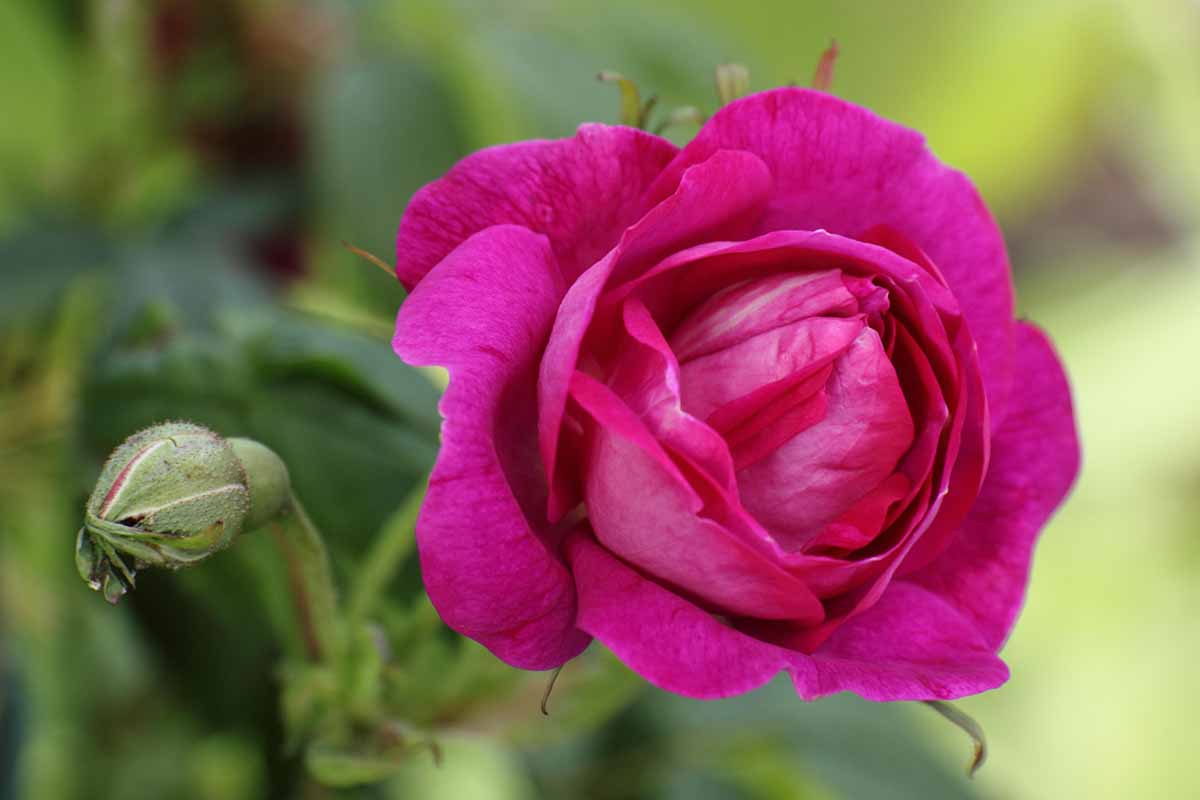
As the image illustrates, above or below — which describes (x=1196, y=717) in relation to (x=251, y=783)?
below

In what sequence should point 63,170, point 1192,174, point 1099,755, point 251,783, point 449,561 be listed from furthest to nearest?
point 1192,174, point 1099,755, point 63,170, point 251,783, point 449,561

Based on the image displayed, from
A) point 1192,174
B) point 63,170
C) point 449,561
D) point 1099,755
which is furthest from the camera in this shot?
point 1192,174

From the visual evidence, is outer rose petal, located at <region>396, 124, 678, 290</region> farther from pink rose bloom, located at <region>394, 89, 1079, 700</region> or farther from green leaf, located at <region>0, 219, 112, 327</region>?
green leaf, located at <region>0, 219, 112, 327</region>

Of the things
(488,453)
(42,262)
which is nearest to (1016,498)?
(488,453)

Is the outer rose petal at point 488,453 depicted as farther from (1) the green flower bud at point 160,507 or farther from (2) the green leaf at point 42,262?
(2) the green leaf at point 42,262

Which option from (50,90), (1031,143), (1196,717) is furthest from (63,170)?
(1196,717)

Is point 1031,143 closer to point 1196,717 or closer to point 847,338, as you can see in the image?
point 1196,717

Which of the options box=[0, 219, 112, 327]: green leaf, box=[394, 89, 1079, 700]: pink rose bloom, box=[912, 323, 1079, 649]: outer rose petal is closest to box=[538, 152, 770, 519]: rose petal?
box=[394, 89, 1079, 700]: pink rose bloom

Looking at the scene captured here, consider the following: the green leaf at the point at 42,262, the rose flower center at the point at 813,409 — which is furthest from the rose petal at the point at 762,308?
the green leaf at the point at 42,262
